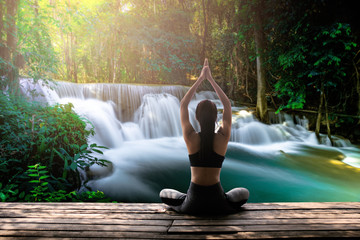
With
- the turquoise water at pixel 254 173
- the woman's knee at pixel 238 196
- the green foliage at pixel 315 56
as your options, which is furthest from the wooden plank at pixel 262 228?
the green foliage at pixel 315 56

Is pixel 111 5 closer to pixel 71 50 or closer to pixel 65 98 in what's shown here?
pixel 71 50

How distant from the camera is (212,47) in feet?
46.1

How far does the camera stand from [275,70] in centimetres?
894

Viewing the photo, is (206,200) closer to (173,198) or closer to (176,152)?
(173,198)

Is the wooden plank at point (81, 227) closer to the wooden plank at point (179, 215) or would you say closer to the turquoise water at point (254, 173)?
A: the wooden plank at point (179, 215)

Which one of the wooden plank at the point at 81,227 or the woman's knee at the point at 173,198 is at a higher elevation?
the woman's knee at the point at 173,198

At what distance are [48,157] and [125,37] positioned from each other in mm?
11017

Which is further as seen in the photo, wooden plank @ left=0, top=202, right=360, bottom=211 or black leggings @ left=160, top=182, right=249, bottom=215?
wooden plank @ left=0, top=202, right=360, bottom=211

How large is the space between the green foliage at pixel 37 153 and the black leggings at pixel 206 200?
1.94 meters

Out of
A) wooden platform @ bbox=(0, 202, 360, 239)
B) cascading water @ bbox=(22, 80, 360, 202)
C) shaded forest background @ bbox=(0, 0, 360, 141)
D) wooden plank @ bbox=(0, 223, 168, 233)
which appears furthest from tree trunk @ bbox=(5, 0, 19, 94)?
wooden plank @ bbox=(0, 223, 168, 233)

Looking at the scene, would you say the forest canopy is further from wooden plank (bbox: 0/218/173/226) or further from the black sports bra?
the black sports bra

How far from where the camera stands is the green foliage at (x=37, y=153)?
9.71 feet

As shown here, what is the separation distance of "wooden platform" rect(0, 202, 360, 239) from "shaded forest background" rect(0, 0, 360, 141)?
3914 mm

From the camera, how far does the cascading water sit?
172 inches
